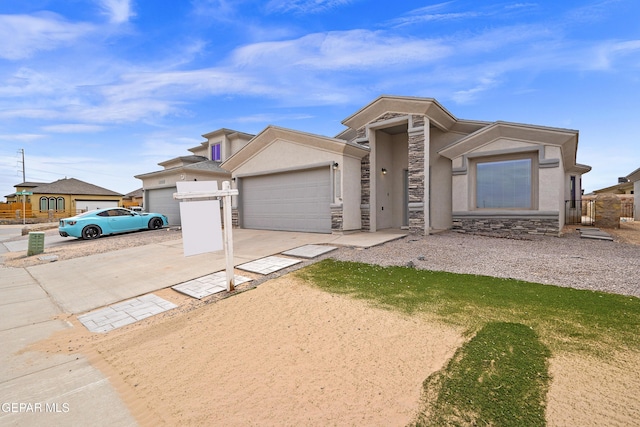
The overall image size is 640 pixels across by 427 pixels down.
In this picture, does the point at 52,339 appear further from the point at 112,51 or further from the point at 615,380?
the point at 112,51

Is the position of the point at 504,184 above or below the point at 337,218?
above

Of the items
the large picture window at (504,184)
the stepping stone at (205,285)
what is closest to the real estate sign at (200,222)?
the stepping stone at (205,285)

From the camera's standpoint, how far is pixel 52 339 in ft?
12.8

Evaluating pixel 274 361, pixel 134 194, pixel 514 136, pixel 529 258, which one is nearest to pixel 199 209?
pixel 274 361

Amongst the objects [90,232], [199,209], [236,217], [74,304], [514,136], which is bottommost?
[74,304]

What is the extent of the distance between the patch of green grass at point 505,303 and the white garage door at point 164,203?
14.6 meters

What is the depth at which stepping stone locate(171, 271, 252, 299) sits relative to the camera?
5386 mm

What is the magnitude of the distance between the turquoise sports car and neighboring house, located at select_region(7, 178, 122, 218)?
2517 cm

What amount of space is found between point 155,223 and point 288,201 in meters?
8.69

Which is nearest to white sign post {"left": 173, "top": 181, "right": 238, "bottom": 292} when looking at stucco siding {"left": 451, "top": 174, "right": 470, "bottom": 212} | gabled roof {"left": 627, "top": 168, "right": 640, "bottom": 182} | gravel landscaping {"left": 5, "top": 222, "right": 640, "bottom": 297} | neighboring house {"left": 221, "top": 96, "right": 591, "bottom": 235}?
gravel landscaping {"left": 5, "top": 222, "right": 640, "bottom": 297}

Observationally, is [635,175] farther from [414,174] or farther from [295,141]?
[295,141]

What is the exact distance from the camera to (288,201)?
12719mm

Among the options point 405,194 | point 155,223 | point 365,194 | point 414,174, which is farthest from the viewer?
point 155,223

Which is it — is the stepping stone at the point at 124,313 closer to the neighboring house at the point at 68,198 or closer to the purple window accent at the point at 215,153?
the purple window accent at the point at 215,153
